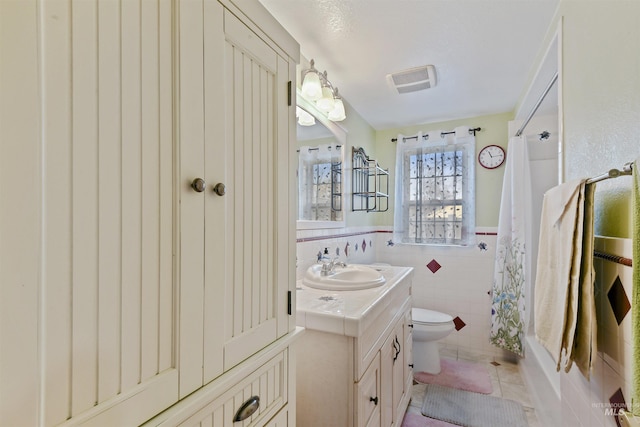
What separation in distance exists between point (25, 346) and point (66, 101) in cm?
33

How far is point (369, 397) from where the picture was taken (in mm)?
1241

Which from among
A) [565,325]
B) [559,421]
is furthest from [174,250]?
[559,421]

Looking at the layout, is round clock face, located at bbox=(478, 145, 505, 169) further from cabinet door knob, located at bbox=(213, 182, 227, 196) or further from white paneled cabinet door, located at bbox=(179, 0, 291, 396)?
cabinet door knob, located at bbox=(213, 182, 227, 196)

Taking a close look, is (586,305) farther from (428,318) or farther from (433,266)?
(433,266)

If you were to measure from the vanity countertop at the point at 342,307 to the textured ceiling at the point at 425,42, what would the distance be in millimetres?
1362

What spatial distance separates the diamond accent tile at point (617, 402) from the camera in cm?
86

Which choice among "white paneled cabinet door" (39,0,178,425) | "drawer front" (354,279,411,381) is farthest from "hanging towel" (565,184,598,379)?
"white paneled cabinet door" (39,0,178,425)

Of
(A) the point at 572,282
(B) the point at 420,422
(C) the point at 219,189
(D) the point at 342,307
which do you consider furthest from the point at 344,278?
(C) the point at 219,189

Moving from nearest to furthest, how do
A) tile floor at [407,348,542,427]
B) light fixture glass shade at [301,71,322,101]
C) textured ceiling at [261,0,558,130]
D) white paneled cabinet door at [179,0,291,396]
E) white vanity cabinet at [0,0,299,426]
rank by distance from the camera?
white vanity cabinet at [0,0,299,426]
white paneled cabinet door at [179,0,291,396]
textured ceiling at [261,0,558,130]
light fixture glass shade at [301,71,322,101]
tile floor at [407,348,542,427]

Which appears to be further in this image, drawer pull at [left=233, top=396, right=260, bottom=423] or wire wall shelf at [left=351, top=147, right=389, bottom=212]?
wire wall shelf at [left=351, top=147, right=389, bottom=212]

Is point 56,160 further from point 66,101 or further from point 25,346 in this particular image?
point 25,346

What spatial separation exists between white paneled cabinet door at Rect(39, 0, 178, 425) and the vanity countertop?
668mm

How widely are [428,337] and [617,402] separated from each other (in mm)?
1473

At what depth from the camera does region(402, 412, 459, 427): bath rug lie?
5.85 ft
